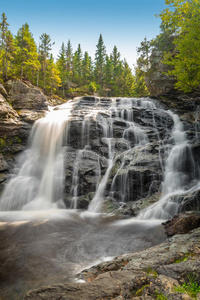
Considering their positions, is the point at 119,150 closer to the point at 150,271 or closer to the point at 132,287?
the point at 150,271

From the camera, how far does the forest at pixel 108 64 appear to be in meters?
8.39

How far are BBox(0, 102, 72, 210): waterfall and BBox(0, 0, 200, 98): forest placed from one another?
10.7 meters

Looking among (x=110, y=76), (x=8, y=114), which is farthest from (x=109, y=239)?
(x=110, y=76)

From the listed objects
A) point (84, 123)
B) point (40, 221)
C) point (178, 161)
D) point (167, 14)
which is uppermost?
point (167, 14)

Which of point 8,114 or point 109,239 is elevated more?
point 8,114

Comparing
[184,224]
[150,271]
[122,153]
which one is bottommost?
[184,224]

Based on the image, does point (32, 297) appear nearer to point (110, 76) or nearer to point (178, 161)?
point (178, 161)

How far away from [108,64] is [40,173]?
4181 cm

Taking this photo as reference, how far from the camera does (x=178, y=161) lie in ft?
35.1

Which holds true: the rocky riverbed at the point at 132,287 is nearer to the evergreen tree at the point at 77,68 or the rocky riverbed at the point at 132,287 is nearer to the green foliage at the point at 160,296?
the green foliage at the point at 160,296

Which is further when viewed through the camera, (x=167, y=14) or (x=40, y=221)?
(x=167, y=14)

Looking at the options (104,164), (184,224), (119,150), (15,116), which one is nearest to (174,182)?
(184,224)

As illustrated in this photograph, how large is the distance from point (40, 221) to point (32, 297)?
21.8 feet

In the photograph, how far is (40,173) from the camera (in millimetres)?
14141
